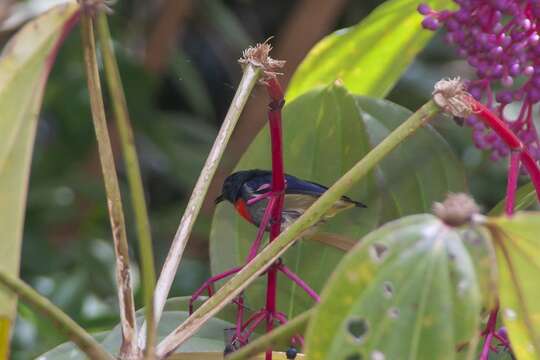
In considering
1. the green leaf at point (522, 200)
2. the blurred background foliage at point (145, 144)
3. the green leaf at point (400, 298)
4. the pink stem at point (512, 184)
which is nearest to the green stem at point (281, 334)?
the green leaf at point (400, 298)

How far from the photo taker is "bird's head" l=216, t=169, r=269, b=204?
2.32ft

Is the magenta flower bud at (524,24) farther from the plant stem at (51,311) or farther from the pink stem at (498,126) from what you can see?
the plant stem at (51,311)

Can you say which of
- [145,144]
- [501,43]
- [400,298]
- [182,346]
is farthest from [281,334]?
[145,144]

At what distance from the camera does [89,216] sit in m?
1.97

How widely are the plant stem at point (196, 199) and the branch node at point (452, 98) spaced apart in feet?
0.40

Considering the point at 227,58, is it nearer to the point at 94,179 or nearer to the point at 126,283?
the point at 94,179

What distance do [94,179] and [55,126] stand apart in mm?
273

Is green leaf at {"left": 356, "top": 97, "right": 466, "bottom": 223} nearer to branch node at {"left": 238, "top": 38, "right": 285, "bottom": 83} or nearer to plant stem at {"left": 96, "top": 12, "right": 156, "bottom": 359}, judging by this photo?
branch node at {"left": 238, "top": 38, "right": 285, "bottom": 83}

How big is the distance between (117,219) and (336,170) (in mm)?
277

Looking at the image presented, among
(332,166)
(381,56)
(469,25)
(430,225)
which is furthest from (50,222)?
(430,225)

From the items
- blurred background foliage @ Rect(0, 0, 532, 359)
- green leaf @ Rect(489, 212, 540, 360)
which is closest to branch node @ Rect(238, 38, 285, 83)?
green leaf @ Rect(489, 212, 540, 360)

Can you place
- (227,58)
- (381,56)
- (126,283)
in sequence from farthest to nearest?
(227,58) < (381,56) < (126,283)

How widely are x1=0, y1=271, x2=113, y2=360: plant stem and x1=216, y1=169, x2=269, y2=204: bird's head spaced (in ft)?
0.67

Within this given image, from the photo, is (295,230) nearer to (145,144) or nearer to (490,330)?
(490,330)
